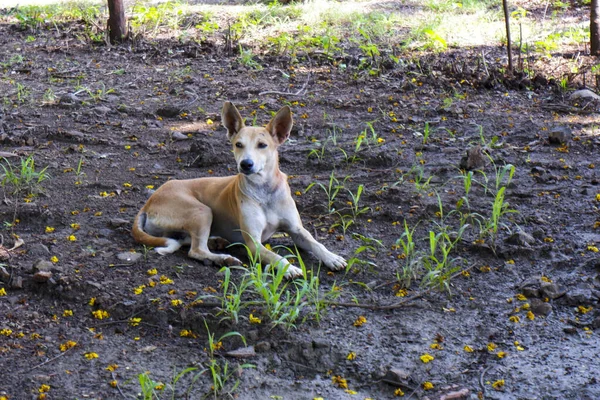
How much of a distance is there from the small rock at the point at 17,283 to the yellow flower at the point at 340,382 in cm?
196

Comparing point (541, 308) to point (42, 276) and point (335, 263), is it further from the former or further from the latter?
point (42, 276)

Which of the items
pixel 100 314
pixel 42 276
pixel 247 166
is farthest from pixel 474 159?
pixel 42 276

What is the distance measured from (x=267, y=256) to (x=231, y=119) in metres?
1.04

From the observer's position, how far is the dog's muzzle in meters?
5.00

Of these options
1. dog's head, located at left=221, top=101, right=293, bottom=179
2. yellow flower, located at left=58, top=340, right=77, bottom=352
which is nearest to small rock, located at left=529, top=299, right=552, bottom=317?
dog's head, located at left=221, top=101, right=293, bottom=179

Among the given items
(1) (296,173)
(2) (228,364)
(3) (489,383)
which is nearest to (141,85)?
(1) (296,173)

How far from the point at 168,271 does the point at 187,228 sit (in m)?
0.52

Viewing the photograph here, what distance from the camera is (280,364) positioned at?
12.9 feet

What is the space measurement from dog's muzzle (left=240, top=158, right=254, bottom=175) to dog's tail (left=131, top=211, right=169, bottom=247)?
712 millimetres

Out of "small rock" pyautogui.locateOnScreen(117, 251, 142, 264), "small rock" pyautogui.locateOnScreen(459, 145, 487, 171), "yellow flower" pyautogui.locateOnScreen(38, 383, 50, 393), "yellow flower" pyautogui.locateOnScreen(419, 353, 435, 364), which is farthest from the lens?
"small rock" pyautogui.locateOnScreen(459, 145, 487, 171)

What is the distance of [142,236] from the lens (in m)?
5.16

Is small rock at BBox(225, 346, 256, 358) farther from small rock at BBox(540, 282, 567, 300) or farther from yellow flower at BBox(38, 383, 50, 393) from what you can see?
small rock at BBox(540, 282, 567, 300)

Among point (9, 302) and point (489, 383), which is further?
point (9, 302)

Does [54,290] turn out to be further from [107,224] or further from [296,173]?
[296,173]
